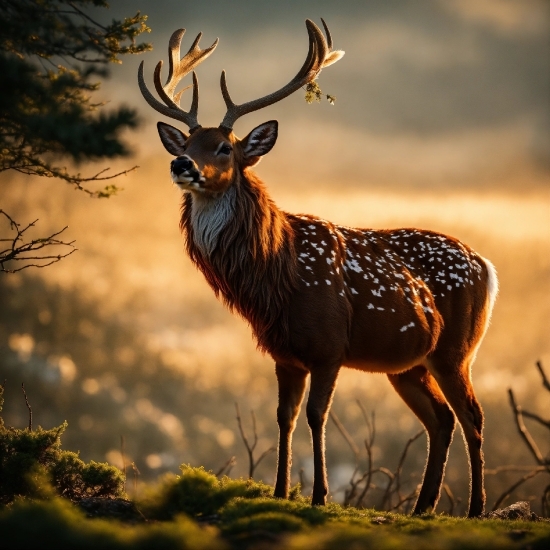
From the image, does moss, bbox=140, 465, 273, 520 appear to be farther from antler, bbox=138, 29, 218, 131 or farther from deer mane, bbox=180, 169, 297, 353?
antler, bbox=138, 29, 218, 131

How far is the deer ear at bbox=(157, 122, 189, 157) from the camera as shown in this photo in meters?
8.47

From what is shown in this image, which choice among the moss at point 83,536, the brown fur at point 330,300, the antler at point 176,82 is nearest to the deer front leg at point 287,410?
the brown fur at point 330,300

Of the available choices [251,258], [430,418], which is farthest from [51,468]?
[430,418]

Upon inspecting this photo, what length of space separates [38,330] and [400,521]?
60754 mm

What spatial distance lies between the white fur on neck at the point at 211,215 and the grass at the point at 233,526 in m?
2.28

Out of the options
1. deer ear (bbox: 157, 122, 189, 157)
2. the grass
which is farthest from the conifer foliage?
the grass

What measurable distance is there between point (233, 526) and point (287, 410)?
2.46 meters

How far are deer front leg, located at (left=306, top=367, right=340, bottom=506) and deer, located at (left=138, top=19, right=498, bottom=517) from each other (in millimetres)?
13

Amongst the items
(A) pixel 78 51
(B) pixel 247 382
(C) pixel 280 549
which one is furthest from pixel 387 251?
(B) pixel 247 382

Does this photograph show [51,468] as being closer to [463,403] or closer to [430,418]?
[430,418]

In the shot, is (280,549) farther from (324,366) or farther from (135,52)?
(135,52)

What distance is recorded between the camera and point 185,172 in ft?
24.6

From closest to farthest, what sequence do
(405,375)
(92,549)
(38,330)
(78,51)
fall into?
(92,549) → (78,51) → (405,375) → (38,330)

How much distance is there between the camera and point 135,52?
25.9ft
